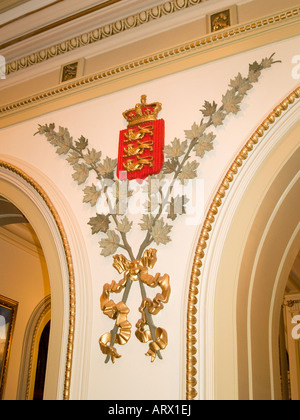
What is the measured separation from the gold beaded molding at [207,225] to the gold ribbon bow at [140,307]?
0.60 ft

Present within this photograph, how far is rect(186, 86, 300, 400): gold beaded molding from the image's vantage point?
286cm

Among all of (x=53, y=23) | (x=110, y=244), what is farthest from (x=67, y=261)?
(x=53, y=23)

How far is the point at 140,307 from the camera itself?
10.3 ft

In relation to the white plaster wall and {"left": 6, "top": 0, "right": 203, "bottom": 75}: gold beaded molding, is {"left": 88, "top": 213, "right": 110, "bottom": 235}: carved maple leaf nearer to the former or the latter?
the white plaster wall

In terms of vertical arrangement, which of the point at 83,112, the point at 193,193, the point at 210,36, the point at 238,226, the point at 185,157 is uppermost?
the point at 210,36

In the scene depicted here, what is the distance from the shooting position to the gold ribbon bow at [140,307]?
3.03 metres

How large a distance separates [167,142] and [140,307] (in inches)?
49.5

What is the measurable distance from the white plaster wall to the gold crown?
0.22 ft

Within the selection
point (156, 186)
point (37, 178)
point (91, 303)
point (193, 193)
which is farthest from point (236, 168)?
point (37, 178)

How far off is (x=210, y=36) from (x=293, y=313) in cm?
558

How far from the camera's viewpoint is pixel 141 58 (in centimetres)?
397

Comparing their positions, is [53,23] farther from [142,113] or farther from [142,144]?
[142,144]

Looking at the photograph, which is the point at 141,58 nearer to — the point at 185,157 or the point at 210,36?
the point at 210,36

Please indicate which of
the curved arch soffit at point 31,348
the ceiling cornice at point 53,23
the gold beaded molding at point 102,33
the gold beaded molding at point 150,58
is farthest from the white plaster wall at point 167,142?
the curved arch soffit at point 31,348
